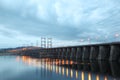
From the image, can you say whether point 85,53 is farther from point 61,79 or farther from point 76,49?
point 61,79

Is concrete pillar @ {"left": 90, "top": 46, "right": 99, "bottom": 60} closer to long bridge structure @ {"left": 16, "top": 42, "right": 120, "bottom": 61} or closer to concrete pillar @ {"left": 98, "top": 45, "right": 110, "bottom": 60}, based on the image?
long bridge structure @ {"left": 16, "top": 42, "right": 120, "bottom": 61}

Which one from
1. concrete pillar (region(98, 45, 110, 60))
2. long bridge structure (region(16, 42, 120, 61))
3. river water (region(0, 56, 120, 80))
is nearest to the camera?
river water (region(0, 56, 120, 80))

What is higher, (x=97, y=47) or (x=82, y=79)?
(x=97, y=47)

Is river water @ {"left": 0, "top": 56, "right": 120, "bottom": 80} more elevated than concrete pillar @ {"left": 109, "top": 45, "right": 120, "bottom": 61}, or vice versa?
concrete pillar @ {"left": 109, "top": 45, "right": 120, "bottom": 61}

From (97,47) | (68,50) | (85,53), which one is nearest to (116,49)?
(97,47)

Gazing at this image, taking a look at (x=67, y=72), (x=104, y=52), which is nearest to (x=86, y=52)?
(x=104, y=52)

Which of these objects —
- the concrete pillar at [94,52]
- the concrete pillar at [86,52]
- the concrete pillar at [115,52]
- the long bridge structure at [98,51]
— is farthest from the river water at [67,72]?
the concrete pillar at [86,52]

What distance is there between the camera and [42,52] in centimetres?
16938

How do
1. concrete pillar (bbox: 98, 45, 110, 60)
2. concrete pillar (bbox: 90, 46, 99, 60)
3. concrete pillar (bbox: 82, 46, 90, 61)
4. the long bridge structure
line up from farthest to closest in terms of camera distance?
concrete pillar (bbox: 82, 46, 90, 61) → concrete pillar (bbox: 90, 46, 99, 60) → concrete pillar (bbox: 98, 45, 110, 60) → the long bridge structure

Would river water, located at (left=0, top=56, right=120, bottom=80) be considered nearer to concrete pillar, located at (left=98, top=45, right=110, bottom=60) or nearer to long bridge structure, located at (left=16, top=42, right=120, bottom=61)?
long bridge structure, located at (left=16, top=42, right=120, bottom=61)

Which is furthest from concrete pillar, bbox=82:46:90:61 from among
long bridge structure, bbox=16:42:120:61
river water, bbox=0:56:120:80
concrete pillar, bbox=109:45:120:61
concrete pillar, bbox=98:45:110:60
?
river water, bbox=0:56:120:80

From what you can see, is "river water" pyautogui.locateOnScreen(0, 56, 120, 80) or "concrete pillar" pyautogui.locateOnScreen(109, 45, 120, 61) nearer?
"river water" pyautogui.locateOnScreen(0, 56, 120, 80)

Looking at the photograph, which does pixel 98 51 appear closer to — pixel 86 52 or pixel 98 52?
pixel 98 52

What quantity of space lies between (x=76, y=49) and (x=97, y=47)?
29.0 m
